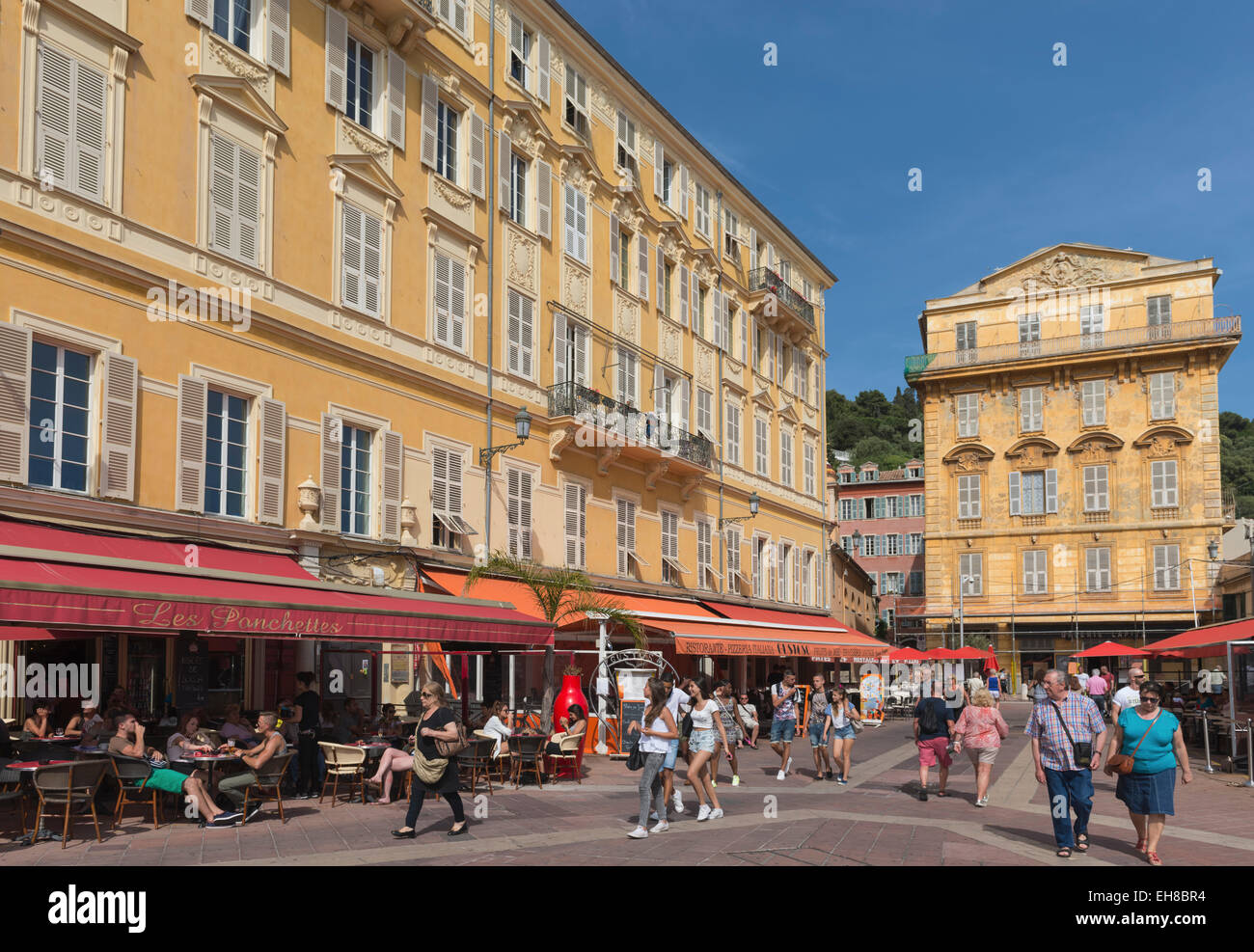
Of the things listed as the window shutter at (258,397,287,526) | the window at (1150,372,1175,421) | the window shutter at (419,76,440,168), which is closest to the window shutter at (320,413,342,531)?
the window shutter at (258,397,287,526)

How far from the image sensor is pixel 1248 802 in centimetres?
1426

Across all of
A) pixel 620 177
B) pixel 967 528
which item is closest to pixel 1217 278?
pixel 967 528

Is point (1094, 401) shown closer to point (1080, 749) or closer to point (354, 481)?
point (354, 481)

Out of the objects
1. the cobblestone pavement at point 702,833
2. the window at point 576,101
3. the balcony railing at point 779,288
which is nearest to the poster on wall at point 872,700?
the balcony railing at point 779,288

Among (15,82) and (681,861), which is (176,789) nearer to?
(681,861)

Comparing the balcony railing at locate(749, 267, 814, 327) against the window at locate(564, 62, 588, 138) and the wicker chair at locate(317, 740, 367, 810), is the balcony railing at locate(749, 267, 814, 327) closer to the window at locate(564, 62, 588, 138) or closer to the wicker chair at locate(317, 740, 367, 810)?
the window at locate(564, 62, 588, 138)

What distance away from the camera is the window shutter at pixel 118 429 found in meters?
14.1

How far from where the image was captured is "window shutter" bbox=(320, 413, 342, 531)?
1758 cm

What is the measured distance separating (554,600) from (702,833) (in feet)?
26.4

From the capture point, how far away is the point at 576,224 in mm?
25016

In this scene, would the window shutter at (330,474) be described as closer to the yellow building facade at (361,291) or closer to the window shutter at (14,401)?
the yellow building facade at (361,291)

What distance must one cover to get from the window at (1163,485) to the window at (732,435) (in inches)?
879

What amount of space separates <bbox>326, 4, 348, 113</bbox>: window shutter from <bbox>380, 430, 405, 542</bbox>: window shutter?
5450mm

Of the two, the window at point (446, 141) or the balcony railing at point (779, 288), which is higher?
the balcony railing at point (779, 288)
